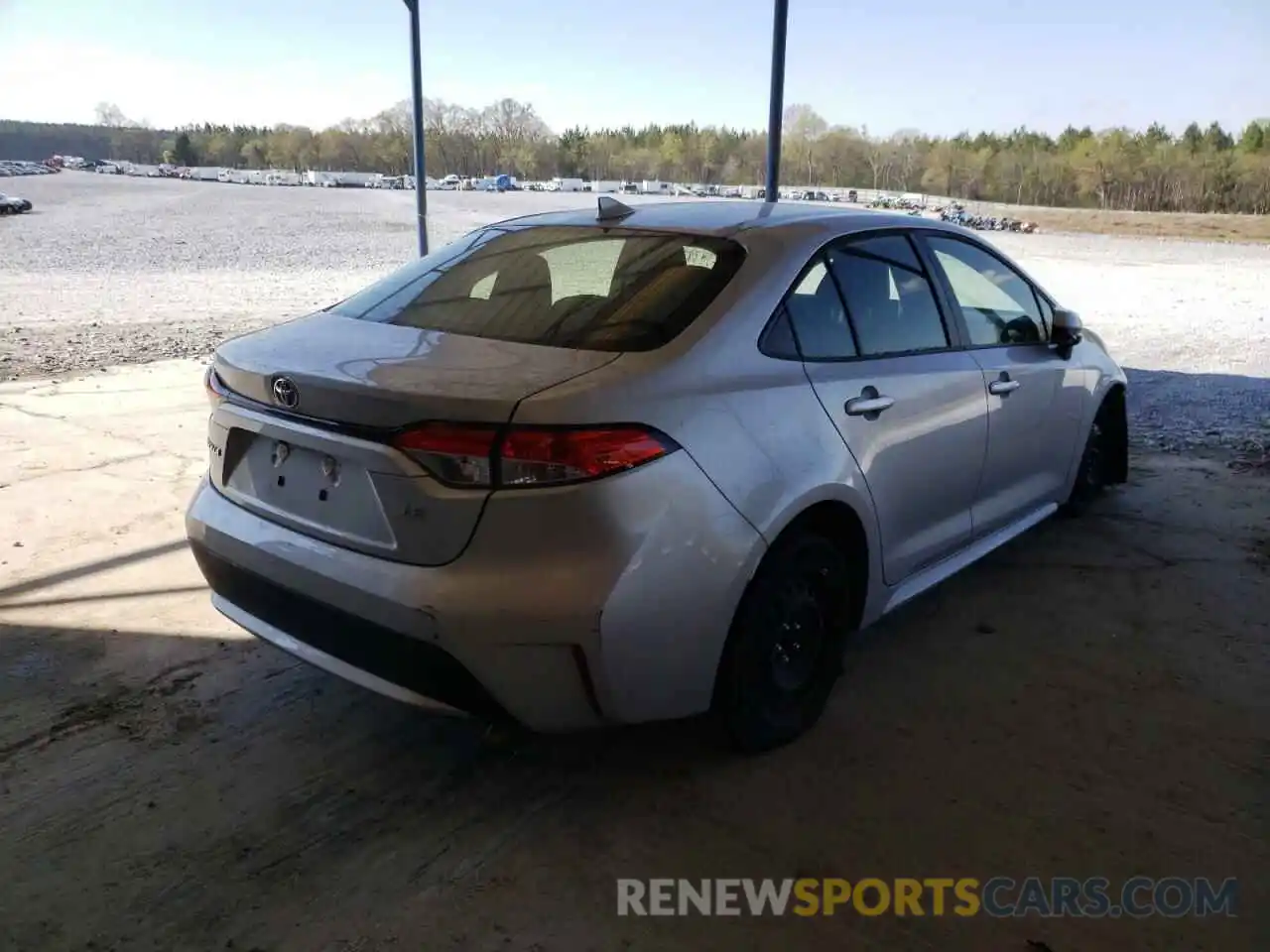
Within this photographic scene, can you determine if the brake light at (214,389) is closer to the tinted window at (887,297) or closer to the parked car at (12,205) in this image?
the tinted window at (887,297)

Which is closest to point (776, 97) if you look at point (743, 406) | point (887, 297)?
point (887, 297)

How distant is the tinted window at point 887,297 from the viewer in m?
3.19

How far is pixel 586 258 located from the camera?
3.21 m

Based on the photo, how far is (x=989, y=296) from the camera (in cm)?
416

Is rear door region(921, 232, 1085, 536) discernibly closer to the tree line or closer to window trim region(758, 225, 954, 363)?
window trim region(758, 225, 954, 363)

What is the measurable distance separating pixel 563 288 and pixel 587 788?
1.51 m

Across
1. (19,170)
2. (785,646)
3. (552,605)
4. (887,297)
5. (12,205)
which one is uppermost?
(19,170)

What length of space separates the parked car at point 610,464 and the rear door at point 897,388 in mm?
11

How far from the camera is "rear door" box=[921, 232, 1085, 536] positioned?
3764 millimetres

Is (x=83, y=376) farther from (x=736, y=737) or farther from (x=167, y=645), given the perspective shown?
(x=736, y=737)

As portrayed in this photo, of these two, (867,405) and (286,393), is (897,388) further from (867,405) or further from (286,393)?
(286,393)

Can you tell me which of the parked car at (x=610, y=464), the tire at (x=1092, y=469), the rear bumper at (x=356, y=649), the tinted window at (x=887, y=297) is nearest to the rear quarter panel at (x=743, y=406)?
the parked car at (x=610, y=464)

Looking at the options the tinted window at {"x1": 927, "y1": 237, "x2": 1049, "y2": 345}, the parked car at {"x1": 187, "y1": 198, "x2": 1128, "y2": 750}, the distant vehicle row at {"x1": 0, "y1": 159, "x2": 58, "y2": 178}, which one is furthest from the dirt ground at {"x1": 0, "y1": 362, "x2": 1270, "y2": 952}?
the distant vehicle row at {"x1": 0, "y1": 159, "x2": 58, "y2": 178}

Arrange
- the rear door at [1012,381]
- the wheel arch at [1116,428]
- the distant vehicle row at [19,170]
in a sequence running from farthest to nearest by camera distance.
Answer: the distant vehicle row at [19,170] < the wheel arch at [1116,428] < the rear door at [1012,381]
